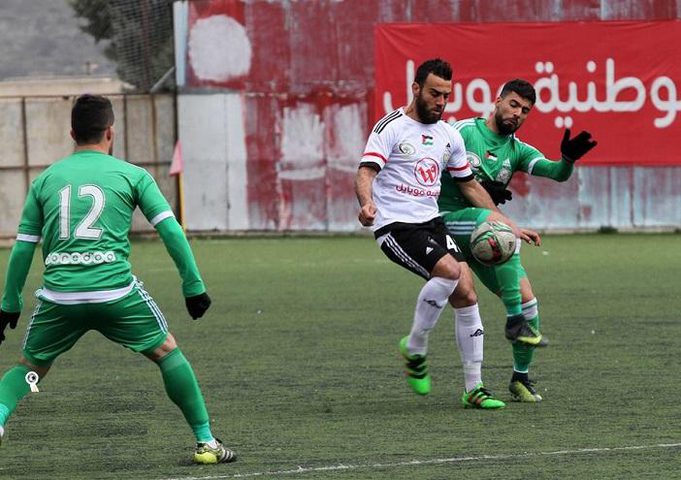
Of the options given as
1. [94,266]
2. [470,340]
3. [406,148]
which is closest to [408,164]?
[406,148]

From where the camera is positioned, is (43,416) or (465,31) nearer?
(43,416)

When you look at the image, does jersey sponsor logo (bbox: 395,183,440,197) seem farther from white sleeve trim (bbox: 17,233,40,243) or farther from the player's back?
white sleeve trim (bbox: 17,233,40,243)

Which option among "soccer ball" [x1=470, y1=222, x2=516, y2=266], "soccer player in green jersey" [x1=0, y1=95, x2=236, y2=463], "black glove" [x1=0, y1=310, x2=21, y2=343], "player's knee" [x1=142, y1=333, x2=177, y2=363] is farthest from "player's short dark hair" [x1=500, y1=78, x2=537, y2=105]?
"black glove" [x1=0, y1=310, x2=21, y2=343]

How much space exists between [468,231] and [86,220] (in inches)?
129

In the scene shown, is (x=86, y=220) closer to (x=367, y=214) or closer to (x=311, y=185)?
(x=367, y=214)

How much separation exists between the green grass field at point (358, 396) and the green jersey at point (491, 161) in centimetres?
129

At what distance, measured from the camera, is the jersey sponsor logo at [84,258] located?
739 cm

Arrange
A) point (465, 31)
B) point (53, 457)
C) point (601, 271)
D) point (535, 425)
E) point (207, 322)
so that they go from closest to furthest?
1. point (53, 457)
2. point (535, 425)
3. point (207, 322)
4. point (601, 271)
5. point (465, 31)

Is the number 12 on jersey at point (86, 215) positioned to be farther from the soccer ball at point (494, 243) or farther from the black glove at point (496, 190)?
the black glove at point (496, 190)

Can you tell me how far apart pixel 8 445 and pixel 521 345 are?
323cm

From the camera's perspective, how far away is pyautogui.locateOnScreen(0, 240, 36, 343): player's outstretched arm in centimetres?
748

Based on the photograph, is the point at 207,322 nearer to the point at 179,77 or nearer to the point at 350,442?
the point at 350,442

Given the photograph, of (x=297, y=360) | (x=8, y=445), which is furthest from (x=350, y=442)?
(x=297, y=360)

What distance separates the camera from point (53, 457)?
26.3ft
